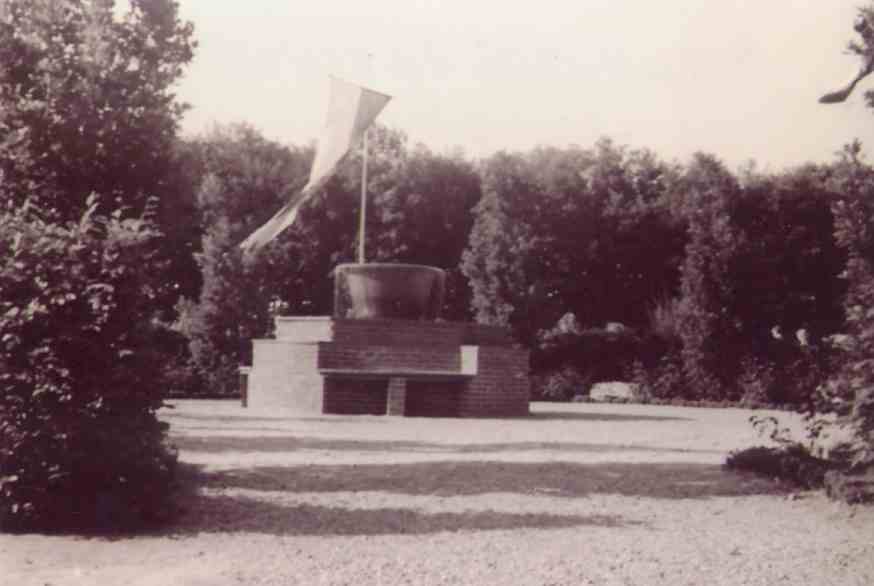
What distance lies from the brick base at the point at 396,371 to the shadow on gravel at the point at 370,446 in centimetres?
441

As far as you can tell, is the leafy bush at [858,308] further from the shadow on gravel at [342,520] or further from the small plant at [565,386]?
the small plant at [565,386]

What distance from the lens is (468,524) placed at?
7.38 meters

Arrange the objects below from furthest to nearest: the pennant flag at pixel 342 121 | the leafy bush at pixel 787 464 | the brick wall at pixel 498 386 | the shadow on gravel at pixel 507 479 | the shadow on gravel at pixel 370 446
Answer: the pennant flag at pixel 342 121, the brick wall at pixel 498 386, the shadow on gravel at pixel 370 446, the leafy bush at pixel 787 464, the shadow on gravel at pixel 507 479

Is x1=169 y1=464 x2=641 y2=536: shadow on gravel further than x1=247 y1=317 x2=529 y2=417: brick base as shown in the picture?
No

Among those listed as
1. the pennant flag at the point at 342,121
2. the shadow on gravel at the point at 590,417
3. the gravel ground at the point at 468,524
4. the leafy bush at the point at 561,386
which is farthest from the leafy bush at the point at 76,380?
the leafy bush at the point at 561,386

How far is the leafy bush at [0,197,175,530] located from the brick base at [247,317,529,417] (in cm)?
1027

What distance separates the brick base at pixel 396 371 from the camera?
17547mm

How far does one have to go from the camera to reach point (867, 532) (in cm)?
725

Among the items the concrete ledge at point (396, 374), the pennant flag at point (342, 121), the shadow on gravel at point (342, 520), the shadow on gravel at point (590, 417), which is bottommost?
the shadow on gravel at point (342, 520)

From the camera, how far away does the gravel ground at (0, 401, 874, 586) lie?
18.9ft

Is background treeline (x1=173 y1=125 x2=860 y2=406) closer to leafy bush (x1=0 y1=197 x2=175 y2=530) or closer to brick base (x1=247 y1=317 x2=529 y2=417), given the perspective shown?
brick base (x1=247 y1=317 x2=529 y2=417)

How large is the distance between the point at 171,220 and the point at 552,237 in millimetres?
24560

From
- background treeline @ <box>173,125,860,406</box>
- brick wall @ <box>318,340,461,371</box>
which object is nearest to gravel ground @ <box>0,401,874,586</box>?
brick wall @ <box>318,340,461,371</box>

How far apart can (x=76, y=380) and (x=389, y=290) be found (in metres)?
11.8
